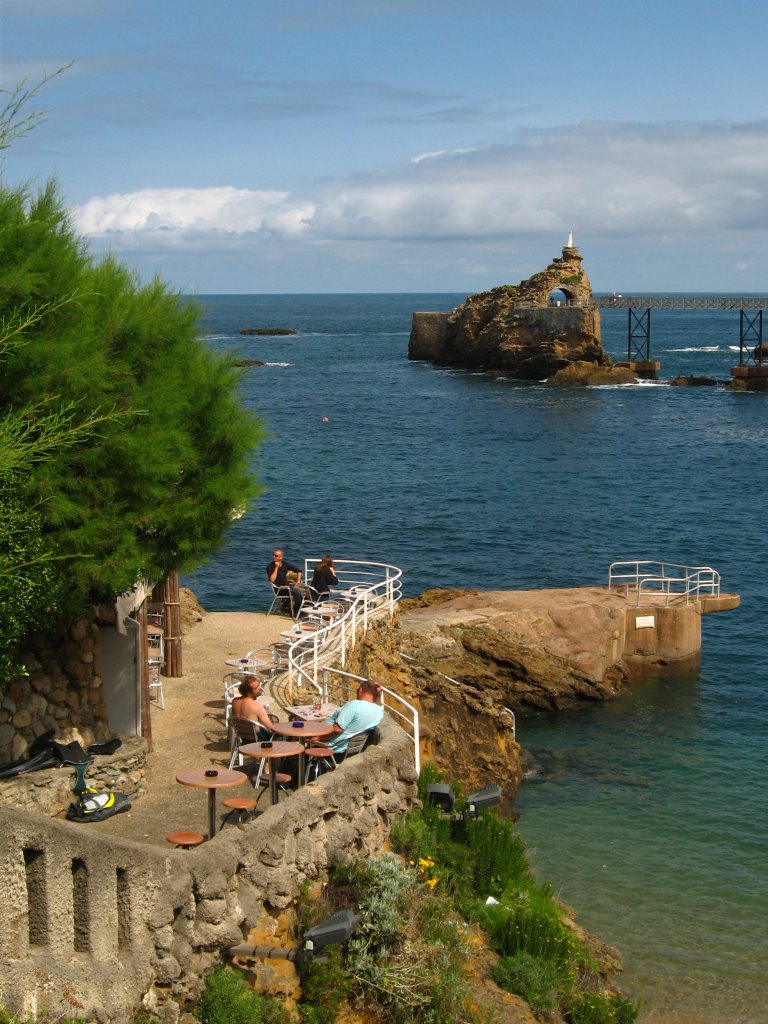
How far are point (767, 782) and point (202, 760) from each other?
12.7 metres

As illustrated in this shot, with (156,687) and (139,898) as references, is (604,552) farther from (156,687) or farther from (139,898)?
(139,898)

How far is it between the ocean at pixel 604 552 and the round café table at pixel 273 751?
219 inches

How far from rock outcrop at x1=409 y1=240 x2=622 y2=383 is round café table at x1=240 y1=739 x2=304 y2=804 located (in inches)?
3477

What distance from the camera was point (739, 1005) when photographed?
15625 mm

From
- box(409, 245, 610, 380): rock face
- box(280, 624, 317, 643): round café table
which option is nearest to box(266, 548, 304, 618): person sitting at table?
box(280, 624, 317, 643): round café table

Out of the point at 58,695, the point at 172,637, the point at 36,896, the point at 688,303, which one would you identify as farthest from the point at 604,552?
the point at 688,303

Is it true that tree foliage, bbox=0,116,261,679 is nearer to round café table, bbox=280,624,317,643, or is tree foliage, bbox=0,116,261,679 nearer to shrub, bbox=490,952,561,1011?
round café table, bbox=280,624,317,643

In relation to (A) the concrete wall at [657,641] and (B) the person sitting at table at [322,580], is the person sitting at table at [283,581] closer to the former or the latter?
(B) the person sitting at table at [322,580]

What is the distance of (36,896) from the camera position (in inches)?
354

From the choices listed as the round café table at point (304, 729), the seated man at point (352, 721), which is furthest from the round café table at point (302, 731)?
the seated man at point (352, 721)

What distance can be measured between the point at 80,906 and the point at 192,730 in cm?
703

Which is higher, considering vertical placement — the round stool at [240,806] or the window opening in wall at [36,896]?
the window opening in wall at [36,896]

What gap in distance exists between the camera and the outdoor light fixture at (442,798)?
14492 mm

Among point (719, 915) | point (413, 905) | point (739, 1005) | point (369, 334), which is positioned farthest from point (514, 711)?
point (369, 334)
